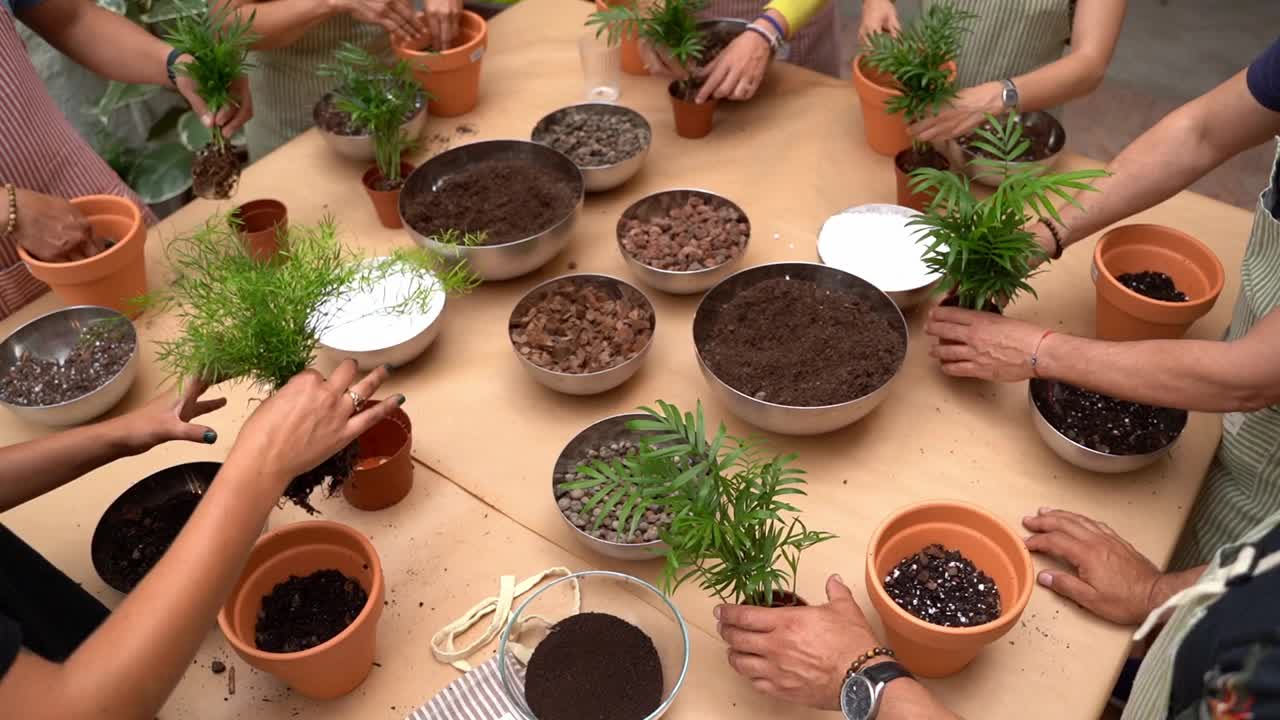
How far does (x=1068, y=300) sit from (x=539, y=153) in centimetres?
129

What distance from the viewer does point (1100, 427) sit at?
1.61m

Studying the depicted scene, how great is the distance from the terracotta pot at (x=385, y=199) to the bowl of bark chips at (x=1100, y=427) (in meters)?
1.49

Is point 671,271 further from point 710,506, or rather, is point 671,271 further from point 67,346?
point 67,346

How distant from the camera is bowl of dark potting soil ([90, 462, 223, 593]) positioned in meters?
1.45

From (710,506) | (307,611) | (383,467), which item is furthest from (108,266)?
(710,506)

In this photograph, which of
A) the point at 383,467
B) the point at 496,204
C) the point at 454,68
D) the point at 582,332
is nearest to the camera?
the point at 383,467

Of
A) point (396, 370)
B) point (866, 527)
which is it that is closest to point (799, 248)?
point (866, 527)

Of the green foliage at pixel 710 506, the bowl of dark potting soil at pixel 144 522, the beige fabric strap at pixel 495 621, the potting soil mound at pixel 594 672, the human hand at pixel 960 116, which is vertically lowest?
the beige fabric strap at pixel 495 621

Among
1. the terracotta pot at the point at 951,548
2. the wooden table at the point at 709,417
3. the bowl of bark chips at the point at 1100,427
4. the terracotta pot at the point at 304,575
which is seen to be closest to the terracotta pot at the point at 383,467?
the wooden table at the point at 709,417

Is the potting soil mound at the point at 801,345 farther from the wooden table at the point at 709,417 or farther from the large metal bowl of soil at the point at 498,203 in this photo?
the large metal bowl of soil at the point at 498,203

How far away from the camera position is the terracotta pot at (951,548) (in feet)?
4.13

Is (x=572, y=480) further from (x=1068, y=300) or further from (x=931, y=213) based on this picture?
(x=1068, y=300)

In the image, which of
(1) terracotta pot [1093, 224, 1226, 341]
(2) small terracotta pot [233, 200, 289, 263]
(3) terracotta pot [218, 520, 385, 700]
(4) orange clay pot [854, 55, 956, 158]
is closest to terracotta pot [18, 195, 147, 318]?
(2) small terracotta pot [233, 200, 289, 263]

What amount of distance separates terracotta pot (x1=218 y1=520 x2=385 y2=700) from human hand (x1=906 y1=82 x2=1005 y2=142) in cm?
156
